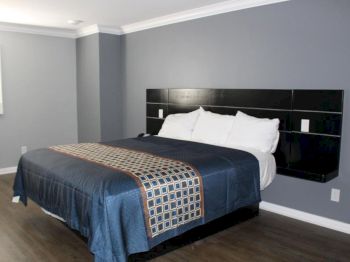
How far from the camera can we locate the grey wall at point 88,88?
5.26m

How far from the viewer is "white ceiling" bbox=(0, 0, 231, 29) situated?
382 cm

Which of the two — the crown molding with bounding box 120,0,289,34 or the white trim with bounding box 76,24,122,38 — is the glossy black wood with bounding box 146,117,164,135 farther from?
the white trim with bounding box 76,24,122,38

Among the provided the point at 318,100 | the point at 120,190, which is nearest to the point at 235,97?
the point at 318,100

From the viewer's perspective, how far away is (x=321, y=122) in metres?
3.13

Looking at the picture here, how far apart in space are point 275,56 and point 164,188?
6.48 feet

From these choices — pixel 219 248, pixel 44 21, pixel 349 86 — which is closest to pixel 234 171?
pixel 219 248

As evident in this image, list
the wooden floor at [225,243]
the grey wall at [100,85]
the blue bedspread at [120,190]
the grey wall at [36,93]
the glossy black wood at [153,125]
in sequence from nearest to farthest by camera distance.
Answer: the blue bedspread at [120,190]
the wooden floor at [225,243]
the glossy black wood at [153,125]
the grey wall at [36,93]
the grey wall at [100,85]

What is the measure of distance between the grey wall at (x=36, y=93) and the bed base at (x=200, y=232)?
362 cm

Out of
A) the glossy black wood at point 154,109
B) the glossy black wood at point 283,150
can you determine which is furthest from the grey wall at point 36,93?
the glossy black wood at point 283,150

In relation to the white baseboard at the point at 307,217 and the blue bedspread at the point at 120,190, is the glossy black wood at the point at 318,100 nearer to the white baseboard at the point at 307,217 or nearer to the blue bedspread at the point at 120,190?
the blue bedspread at the point at 120,190

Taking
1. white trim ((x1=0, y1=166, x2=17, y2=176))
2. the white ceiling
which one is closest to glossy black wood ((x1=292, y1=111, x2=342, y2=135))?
the white ceiling

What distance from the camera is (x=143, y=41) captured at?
5.06 m

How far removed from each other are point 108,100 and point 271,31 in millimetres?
2863

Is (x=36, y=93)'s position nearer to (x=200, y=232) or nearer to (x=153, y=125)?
(x=153, y=125)
